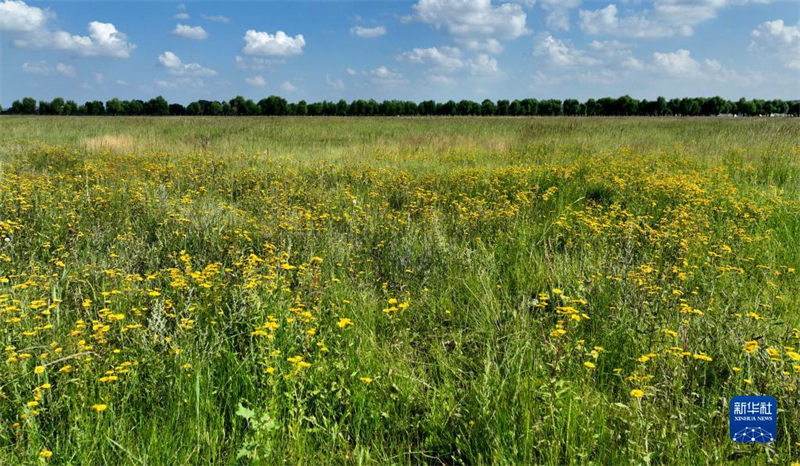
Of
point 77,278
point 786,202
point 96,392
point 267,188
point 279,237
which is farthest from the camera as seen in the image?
point 267,188

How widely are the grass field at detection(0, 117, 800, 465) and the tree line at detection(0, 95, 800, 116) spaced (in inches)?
3339

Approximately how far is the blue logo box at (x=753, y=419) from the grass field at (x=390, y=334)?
59 millimetres

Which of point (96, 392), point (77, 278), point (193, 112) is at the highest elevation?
point (193, 112)

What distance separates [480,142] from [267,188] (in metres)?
9.68

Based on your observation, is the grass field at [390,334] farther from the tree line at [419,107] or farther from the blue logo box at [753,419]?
the tree line at [419,107]

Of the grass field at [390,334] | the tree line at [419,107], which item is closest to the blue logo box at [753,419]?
the grass field at [390,334]

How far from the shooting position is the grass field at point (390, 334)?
2141 millimetres

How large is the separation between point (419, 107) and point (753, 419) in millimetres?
101051

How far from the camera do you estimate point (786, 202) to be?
257 inches

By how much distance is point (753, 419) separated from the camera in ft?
6.87

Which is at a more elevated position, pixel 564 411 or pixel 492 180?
pixel 492 180

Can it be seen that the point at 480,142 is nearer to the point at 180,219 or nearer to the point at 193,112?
the point at 180,219

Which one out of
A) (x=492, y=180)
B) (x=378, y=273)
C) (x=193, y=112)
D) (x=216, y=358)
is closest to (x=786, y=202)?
(x=492, y=180)

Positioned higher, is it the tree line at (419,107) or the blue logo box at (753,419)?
the tree line at (419,107)
